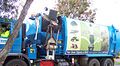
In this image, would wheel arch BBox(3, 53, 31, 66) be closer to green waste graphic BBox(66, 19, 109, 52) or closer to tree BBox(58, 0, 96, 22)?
green waste graphic BBox(66, 19, 109, 52)

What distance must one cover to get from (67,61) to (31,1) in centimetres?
1032

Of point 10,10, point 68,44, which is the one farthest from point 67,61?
point 10,10

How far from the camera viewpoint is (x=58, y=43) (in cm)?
1593

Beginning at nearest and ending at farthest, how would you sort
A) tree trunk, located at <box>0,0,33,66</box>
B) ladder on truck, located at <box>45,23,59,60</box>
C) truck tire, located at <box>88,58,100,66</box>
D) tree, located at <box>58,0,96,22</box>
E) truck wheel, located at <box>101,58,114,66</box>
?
tree trunk, located at <box>0,0,33,66</box> → ladder on truck, located at <box>45,23,59,60</box> → truck tire, located at <box>88,58,100,66</box> → truck wheel, located at <box>101,58,114,66</box> → tree, located at <box>58,0,96,22</box>

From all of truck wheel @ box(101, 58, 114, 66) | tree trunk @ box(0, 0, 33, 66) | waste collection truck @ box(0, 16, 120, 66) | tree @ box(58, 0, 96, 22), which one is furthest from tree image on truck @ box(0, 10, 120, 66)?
tree @ box(58, 0, 96, 22)

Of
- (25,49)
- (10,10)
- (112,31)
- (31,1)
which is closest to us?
(31,1)

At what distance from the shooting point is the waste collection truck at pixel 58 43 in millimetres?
14219

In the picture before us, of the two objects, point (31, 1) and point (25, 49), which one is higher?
point (31, 1)

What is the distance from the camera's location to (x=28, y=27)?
15.8 metres

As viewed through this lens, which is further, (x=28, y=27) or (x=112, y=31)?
(x=112, y=31)

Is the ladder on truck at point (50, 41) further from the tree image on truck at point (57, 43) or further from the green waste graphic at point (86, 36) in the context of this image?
the green waste graphic at point (86, 36)

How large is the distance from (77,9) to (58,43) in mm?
16147

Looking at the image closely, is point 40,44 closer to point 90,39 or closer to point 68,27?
point 68,27

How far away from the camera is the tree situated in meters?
31.1
